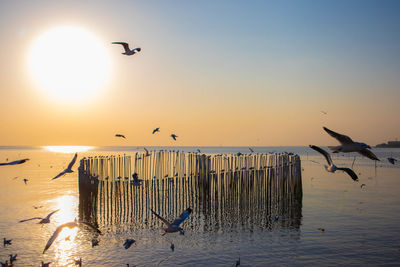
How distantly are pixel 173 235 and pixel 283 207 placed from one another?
24.8 feet

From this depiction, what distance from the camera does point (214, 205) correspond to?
1859cm

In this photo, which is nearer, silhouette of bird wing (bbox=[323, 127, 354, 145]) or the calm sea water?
silhouette of bird wing (bbox=[323, 127, 354, 145])

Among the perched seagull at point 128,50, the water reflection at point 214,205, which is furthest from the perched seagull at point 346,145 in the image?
the water reflection at point 214,205

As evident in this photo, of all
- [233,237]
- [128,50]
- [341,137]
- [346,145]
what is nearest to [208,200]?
[233,237]

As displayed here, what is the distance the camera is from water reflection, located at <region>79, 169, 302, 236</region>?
15.7 meters

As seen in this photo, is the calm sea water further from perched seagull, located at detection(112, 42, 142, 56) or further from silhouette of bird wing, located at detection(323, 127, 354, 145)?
perched seagull, located at detection(112, 42, 142, 56)

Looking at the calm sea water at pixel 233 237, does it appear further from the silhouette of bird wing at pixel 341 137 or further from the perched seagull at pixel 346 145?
the silhouette of bird wing at pixel 341 137

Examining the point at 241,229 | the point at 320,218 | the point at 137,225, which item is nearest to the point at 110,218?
the point at 137,225

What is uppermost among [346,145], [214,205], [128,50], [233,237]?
[128,50]

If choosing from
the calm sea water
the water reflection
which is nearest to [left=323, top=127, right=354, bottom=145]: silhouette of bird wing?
the calm sea water

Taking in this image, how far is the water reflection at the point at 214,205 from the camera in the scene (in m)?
15.7

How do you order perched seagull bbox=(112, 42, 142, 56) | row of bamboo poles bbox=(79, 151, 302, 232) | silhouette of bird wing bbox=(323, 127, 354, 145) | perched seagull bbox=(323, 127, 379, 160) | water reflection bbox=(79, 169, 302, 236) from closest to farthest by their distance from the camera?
silhouette of bird wing bbox=(323, 127, 354, 145) → perched seagull bbox=(323, 127, 379, 160) → perched seagull bbox=(112, 42, 142, 56) → water reflection bbox=(79, 169, 302, 236) → row of bamboo poles bbox=(79, 151, 302, 232)

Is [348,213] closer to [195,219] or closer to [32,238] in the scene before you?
[195,219]

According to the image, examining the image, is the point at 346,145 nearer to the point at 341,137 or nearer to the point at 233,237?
the point at 341,137
